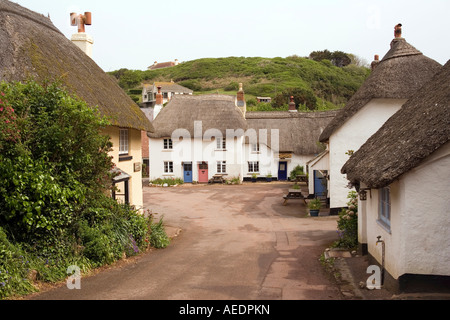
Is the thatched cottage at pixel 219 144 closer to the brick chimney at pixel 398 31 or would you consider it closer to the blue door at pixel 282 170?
the blue door at pixel 282 170

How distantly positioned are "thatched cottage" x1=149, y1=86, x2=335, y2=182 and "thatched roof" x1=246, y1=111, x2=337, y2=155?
3.6 inches

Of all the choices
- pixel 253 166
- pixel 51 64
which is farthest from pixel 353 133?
pixel 253 166

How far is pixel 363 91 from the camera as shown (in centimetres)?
1911

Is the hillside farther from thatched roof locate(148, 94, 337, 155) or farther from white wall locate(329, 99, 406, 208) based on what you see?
white wall locate(329, 99, 406, 208)

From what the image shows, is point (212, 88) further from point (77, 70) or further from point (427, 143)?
point (427, 143)

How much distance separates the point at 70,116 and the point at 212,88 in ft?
278

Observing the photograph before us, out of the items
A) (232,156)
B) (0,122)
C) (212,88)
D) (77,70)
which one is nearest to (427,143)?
(0,122)

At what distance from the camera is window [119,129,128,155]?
16.5 m

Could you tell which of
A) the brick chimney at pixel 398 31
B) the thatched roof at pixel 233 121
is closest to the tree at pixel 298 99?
the thatched roof at pixel 233 121

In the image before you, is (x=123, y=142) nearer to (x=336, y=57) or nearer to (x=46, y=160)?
(x=46, y=160)

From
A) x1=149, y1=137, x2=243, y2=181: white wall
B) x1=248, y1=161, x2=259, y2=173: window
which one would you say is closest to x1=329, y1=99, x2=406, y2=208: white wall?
x1=149, y1=137, x2=243, y2=181: white wall

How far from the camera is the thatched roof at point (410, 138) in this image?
7398mm

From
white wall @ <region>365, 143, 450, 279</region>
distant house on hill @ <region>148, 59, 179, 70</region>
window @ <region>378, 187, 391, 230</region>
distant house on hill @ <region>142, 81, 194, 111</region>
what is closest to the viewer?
white wall @ <region>365, 143, 450, 279</region>

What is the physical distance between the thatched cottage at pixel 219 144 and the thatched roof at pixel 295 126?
91mm
